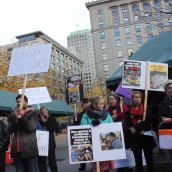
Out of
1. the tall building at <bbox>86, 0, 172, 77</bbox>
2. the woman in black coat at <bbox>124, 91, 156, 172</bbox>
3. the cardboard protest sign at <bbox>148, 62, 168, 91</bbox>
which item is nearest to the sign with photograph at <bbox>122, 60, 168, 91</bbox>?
the cardboard protest sign at <bbox>148, 62, 168, 91</bbox>

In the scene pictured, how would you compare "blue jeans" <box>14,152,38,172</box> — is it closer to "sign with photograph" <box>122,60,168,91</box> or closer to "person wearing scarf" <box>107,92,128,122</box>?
"person wearing scarf" <box>107,92,128,122</box>

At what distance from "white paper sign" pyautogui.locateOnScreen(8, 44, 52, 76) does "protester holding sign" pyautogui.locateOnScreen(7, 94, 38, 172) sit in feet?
2.68

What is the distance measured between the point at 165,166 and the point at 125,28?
183 feet

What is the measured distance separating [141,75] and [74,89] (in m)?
3.88

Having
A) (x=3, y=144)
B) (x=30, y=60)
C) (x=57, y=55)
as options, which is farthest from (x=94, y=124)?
(x=57, y=55)

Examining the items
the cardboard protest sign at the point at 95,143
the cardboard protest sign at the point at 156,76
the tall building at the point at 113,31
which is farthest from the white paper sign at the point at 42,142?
the tall building at the point at 113,31

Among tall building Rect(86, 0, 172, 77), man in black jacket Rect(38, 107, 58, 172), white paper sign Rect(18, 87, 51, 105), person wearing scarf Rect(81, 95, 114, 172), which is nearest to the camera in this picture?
person wearing scarf Rect(81, 95, 114, 172)

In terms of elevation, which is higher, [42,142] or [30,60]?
[30,60]

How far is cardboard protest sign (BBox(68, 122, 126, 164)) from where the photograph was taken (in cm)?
326

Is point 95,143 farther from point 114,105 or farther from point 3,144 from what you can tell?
point 3,144

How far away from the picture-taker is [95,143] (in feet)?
10.8

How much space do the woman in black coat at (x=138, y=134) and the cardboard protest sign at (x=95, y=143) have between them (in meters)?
0.92

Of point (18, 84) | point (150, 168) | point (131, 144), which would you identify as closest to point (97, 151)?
point (131, 144)

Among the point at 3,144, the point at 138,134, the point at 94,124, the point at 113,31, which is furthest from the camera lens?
the point at 113,31
